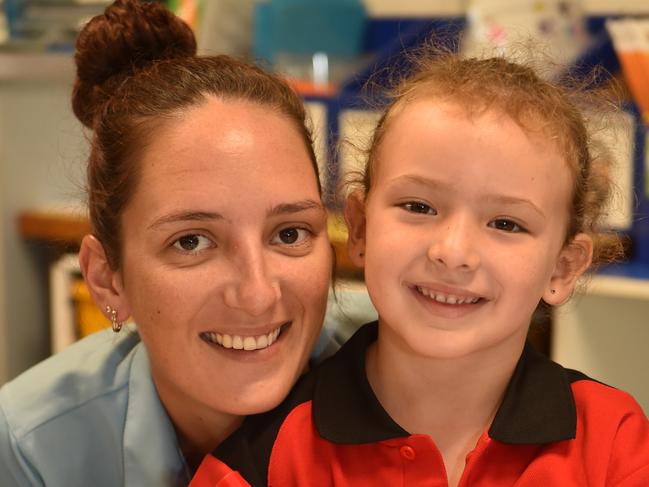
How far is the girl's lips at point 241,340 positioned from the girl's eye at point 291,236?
0.11 meters

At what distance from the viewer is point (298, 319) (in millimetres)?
1209

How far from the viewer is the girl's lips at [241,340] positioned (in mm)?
1173

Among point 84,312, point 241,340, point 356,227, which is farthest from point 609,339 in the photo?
point 84,312

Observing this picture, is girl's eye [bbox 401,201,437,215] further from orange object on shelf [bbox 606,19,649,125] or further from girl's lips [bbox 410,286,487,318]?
orange object on shelf [bbox 606,19,649,125]

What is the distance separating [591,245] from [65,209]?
1.77 m

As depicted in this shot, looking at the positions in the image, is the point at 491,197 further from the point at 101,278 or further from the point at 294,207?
the point at 101,278

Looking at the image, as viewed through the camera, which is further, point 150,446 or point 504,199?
point 150,446

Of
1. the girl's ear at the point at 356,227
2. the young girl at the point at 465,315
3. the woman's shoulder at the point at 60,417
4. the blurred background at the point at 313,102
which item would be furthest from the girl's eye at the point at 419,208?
the blurred background at the point at 313,102

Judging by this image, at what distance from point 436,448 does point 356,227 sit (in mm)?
309

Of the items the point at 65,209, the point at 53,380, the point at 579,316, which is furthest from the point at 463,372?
the point at 65,209

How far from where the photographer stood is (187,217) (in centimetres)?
115

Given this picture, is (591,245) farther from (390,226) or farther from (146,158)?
(146,158)

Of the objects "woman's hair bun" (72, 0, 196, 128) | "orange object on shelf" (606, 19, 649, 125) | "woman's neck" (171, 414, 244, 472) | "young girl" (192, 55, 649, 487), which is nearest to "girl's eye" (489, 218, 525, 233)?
"young girl" (192, 55, 649, 487)

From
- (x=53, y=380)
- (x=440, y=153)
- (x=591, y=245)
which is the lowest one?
(x=53, y=380)
